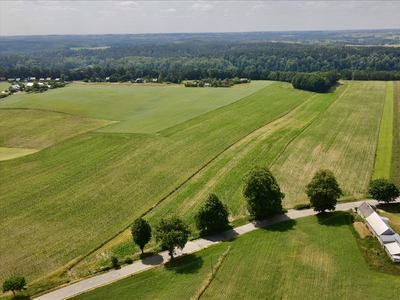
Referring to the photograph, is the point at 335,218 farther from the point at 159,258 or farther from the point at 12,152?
the point at 12,152

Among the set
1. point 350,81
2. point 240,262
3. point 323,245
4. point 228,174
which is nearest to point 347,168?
point 228,174

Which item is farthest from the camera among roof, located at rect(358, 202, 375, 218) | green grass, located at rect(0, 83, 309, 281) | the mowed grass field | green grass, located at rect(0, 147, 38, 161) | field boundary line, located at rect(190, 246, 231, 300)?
green grass, located at rect(0, 147, 38, 161)

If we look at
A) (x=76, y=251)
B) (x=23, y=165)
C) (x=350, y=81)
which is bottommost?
(x=76, y=251)

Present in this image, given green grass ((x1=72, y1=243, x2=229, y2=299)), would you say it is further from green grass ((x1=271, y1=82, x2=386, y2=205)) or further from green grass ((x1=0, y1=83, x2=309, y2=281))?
green grass ((x1=271, y1=82, x2=386, y2=205))

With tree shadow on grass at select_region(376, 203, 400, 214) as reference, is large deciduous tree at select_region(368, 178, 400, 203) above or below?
above

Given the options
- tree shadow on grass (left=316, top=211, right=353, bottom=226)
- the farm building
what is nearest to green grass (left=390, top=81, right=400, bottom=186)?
tree shadow on grass (left=316, top=211, right=353, bottom=226)

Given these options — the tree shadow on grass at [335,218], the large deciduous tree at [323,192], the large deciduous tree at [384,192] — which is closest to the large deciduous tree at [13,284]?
the tree shadow on grass at [335,218]

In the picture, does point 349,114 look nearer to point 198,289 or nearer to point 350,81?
point 350,81
